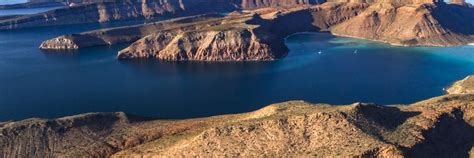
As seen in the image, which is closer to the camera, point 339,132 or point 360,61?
point 339,132

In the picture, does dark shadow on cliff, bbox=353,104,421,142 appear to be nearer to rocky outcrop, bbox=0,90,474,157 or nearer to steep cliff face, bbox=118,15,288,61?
rocky outcrop, bbox=0,90,474,157

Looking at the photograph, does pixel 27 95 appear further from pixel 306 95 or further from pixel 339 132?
pixel 339 132

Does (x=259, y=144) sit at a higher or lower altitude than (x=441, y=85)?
higher

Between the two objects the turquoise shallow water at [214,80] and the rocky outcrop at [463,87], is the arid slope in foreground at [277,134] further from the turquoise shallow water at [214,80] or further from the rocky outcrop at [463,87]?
the rocky outcrop at [463,87]

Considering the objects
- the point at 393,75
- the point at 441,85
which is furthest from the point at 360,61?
Result: the point at 441,85

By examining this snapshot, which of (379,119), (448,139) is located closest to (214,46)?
(379,119)

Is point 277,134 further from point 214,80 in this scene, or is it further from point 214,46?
point 214,46
